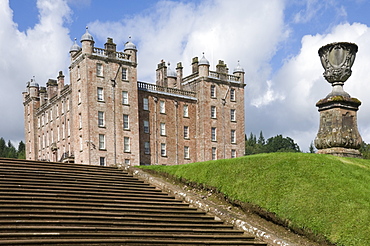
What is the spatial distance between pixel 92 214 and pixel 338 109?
578 inches

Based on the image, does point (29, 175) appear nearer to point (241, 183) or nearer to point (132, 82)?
point (241, 183)

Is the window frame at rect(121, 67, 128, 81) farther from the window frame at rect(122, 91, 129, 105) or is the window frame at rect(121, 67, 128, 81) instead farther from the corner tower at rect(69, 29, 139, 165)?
the window frame at rect(122, 91, 129, 105)

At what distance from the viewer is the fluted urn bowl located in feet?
86.8

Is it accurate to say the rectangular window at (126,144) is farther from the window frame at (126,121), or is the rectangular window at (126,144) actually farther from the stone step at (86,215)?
the stone step at (86,215)

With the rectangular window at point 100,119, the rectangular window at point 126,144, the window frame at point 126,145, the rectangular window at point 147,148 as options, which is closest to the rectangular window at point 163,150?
the rectangular window at point 147,148

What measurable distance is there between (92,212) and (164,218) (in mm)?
2813

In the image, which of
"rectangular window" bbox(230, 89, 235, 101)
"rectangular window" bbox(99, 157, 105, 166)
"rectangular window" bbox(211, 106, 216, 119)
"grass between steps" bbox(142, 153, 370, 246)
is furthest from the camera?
"rectangular window" bbox(230, 89, 235, 101)

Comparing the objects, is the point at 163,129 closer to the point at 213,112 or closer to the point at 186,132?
the point at 186,132

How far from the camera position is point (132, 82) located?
5534cm

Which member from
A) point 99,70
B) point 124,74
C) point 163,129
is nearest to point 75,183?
point 99,70

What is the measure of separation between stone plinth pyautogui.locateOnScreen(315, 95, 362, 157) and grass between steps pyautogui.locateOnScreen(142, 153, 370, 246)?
5.72 feet

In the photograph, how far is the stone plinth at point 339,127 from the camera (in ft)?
85.4

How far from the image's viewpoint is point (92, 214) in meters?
17.9

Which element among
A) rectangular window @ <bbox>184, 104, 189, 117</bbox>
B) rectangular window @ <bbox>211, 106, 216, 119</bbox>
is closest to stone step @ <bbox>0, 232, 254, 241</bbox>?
rectangular window @ <bbox>184, 104, 189, 117</bbox>
